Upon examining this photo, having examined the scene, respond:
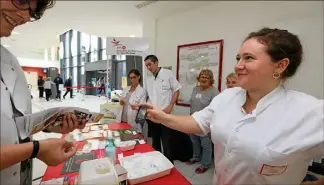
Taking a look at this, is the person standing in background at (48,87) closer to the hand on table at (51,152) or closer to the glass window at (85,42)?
the glass window at (85,42)

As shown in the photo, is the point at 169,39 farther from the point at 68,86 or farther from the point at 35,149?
the point at 35,149

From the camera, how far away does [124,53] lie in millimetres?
3281

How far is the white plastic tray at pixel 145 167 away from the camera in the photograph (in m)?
0.93

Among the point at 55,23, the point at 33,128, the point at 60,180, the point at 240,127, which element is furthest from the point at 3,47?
the point at 55,23

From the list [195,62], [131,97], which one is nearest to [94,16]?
[131,97]

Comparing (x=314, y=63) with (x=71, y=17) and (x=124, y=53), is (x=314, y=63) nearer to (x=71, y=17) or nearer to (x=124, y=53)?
(x=124, y=53)

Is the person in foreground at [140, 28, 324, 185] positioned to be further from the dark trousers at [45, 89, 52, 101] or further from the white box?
the dark trousers at [45, 89, 52, 101]

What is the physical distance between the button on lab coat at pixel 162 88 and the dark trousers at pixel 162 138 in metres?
0.38

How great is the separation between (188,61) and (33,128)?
278 cm

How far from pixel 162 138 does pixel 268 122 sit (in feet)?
6.16

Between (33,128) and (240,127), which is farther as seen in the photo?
(240,127)

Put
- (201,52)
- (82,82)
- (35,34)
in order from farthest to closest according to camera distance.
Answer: (82,82) → (201,52) → (35,34)

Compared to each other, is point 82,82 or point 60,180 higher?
point 82,82

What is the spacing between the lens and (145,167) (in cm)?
102
